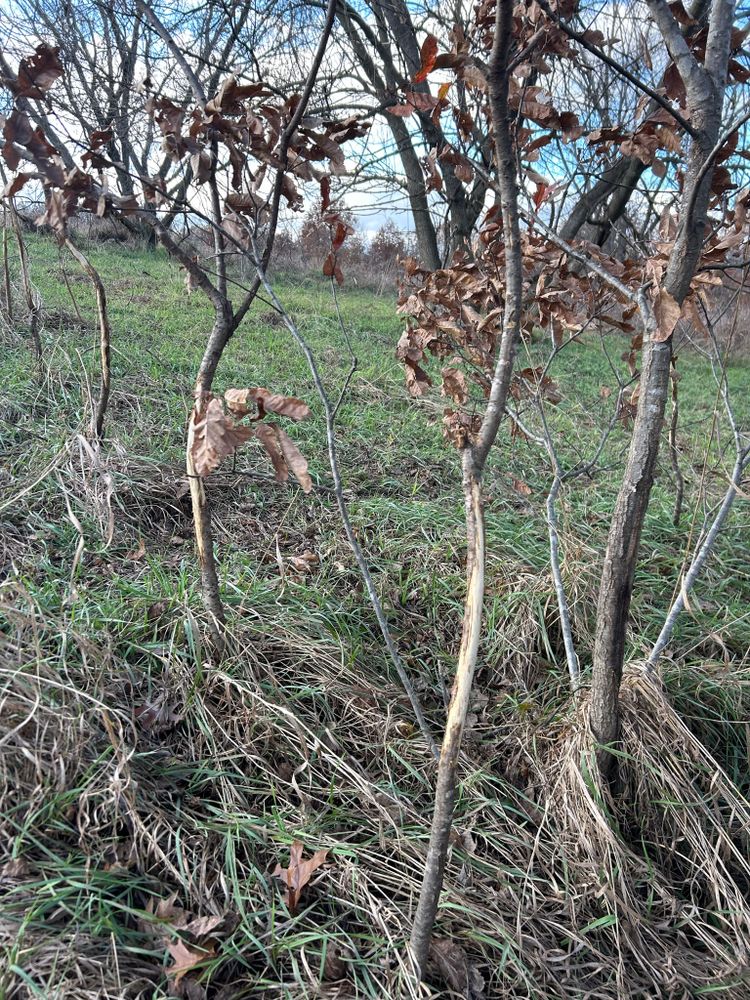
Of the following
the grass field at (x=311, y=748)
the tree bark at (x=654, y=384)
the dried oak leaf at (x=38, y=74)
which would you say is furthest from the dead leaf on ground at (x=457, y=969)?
the dried oak leaf at (x=38, y=74)

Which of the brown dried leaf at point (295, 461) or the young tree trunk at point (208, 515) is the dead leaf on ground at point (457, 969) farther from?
the brown dried leaf at point (295, 461)

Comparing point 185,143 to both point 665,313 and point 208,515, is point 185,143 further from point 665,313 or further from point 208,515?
point 665,313

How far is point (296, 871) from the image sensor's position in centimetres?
168

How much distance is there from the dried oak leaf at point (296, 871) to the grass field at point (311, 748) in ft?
0.10

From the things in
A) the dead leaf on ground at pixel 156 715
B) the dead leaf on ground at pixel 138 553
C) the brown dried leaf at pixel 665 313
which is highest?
the brown dried leaf at pixel 665 313

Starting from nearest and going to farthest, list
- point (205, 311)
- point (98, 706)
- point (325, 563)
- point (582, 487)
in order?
point (98, 706), point (325, 563), point (582, 487), point (205, 311)

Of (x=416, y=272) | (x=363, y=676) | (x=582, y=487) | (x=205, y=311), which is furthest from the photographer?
(x=205, y=311)

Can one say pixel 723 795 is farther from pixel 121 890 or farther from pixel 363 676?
pixel 121 890

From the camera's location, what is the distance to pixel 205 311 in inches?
255

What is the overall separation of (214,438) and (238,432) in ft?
0.18

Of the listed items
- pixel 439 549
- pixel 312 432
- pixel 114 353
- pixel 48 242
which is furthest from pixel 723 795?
pixel 48 242

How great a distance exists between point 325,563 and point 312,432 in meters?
1.38

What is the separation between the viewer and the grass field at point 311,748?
1562 mm

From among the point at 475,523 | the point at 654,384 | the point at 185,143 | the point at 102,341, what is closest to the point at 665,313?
the point at 654,384
